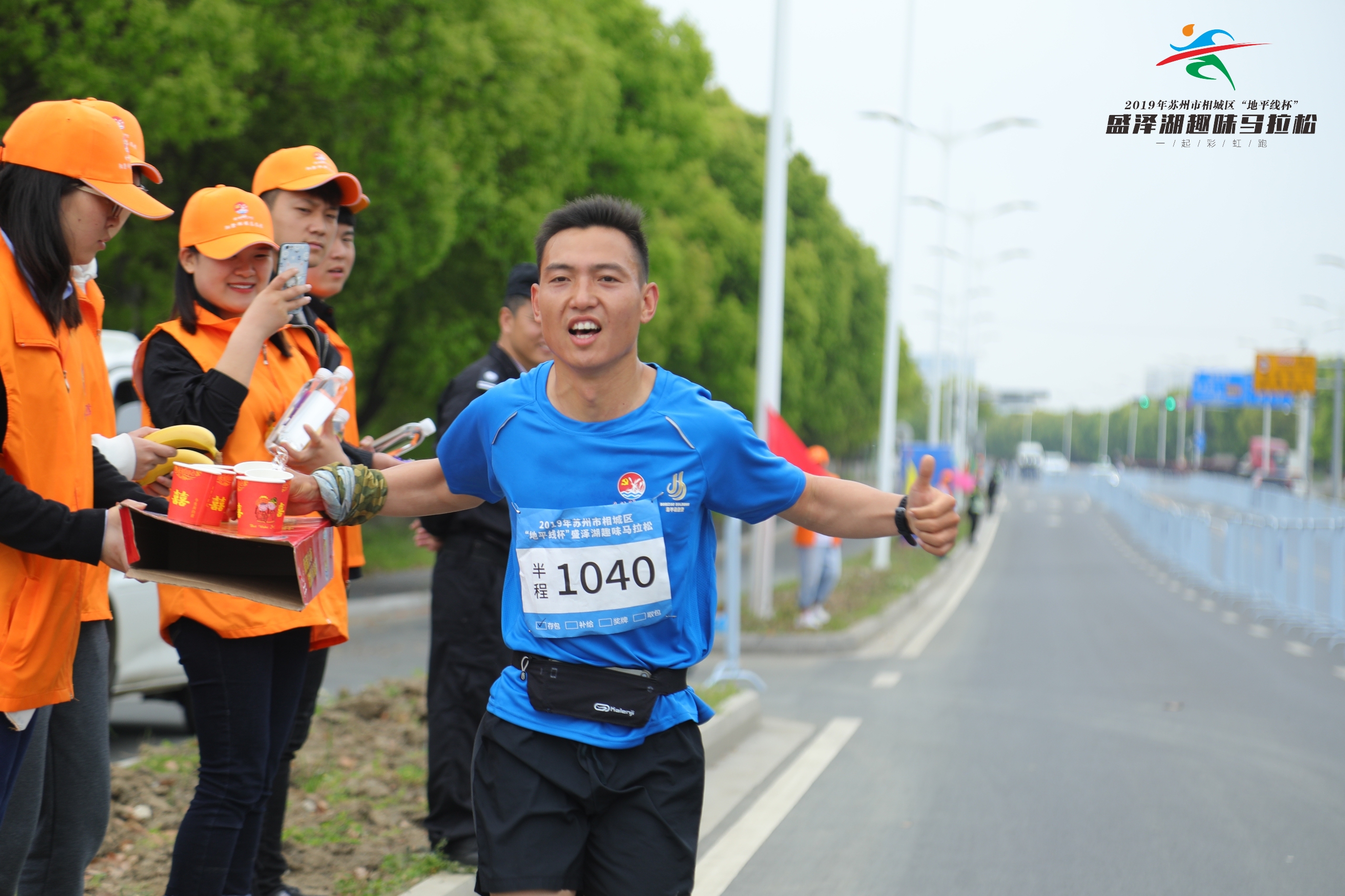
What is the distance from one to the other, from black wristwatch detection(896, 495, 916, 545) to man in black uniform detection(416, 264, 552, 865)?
221 cm

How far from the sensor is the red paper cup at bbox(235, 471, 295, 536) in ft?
8.86

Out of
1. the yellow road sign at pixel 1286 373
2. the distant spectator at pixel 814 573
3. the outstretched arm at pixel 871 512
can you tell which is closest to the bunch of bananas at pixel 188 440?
the outstretched arm at pixel 871 512

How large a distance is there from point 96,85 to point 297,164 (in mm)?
9309

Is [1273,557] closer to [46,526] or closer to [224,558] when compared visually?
[224,558]

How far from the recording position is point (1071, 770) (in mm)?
7613

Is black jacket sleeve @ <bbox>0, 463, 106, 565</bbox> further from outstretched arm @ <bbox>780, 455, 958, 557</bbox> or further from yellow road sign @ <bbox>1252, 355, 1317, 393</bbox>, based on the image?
yellow road sign @ <bbox>1252, 355, 1317, 393</bbox>

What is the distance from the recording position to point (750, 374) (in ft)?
106

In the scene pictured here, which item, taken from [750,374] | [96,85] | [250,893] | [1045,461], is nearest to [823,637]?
[96,85]

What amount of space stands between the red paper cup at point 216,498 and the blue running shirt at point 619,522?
615mm

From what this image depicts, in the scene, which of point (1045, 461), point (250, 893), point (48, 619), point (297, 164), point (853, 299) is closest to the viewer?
point (48, 619)

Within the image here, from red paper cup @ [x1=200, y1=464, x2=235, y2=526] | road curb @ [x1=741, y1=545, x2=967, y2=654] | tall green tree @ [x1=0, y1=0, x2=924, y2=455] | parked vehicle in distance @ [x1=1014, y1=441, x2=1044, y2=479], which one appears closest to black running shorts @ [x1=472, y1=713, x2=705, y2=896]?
red paper cup @ [x1=200, y1=464, x2=235, y2=526]

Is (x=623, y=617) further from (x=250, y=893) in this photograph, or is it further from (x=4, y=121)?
(x=4, y=121)

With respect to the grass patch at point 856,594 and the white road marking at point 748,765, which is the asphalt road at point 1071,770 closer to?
the white road marking at point 748,765

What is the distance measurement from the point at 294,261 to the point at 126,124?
1.71 feet
